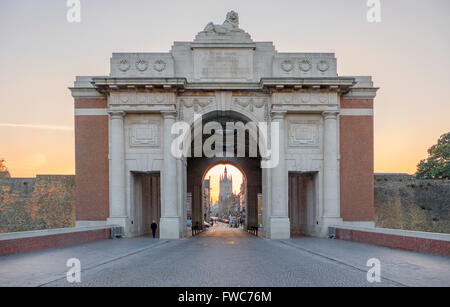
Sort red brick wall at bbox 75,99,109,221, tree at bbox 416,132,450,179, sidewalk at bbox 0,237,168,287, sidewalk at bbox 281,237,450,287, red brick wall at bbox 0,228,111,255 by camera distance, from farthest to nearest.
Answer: tree at bbox 416,132,450,179 < red brick wall at bbox 75,99,109,221 < red brick wall at bbox 0,228,111,255 < sidewalk at bbox 0,237,168,287 < sidewalk at bbox 281,237,450,287

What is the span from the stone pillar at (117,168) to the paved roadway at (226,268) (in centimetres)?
937

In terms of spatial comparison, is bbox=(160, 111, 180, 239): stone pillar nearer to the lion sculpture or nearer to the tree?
the lion sculpture

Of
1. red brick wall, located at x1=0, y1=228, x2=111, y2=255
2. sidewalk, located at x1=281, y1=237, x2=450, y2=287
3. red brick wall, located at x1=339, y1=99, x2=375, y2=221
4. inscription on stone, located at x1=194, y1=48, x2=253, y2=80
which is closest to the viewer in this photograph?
sidewalk, located at x1=281, y1=237, x2=450, y2=287

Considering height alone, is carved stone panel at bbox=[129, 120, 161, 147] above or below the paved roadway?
above

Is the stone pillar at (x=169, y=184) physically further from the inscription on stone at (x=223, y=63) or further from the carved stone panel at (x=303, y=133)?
the carved stone panel at (x=303, y=133)

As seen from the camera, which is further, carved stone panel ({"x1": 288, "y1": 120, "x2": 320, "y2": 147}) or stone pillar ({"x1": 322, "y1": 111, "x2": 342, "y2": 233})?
carved stone panel ({"x1": 288, "y1": 120, "x2": 320, "y2": 147})

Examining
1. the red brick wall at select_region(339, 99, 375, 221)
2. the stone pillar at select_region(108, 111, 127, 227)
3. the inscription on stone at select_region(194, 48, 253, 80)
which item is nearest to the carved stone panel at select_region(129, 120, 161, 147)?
the stone pillar at select_region(108, 111, 127, 227)

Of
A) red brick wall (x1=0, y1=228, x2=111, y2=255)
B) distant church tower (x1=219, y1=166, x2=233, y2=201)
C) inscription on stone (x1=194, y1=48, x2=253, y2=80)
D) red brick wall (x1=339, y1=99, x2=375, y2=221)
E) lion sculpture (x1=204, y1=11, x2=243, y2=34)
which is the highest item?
lion sculpture (x1=204, y1=11, x2=243, y2=34)

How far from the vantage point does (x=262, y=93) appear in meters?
26.3

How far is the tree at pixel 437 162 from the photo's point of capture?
53.4 m

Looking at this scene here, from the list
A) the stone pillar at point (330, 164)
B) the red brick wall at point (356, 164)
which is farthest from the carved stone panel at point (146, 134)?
the red brick wall at point (356, 164)

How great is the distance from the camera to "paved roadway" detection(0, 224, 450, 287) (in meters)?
9.70
